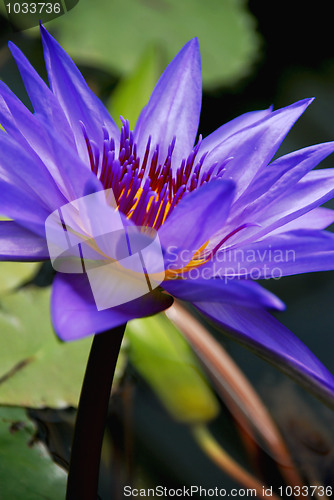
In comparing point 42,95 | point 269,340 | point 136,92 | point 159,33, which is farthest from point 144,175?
Answer: point 159,33

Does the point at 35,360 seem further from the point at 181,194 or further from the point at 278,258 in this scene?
the point at 278,258

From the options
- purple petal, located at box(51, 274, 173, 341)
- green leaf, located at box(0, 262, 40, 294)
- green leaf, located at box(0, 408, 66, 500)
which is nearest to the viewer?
purple petal, located at box(51, 274, 173, 341)

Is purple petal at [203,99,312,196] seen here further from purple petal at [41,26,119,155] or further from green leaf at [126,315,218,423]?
green leaf at [126,315,218,423]

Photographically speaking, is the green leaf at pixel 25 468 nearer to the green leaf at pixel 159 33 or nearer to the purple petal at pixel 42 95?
the purple petal at pixel 42 95

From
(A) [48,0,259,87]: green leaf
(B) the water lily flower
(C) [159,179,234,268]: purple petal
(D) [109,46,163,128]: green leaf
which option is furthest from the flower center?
(A) [48,0,259,87]: green leaf

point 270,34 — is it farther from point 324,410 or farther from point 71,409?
point 71,409

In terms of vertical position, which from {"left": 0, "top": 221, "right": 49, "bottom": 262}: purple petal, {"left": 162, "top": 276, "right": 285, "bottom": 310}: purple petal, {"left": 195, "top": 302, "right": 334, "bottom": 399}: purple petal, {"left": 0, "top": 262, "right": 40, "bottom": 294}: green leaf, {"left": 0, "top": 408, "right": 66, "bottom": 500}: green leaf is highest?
{"left": 0, "top": 221, "right": 49, "bottom": 262}: purple petal
